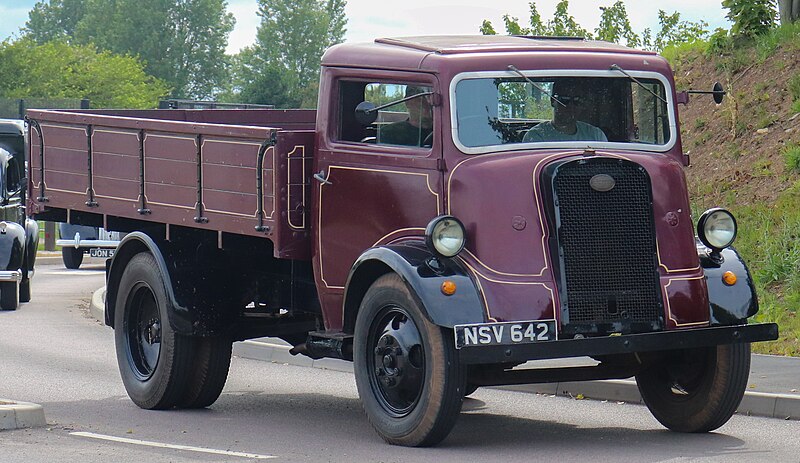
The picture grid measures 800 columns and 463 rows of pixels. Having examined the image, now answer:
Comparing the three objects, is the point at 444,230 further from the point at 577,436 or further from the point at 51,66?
the point at 51,66

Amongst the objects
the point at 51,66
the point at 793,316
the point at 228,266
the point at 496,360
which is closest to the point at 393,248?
the point at 496,360

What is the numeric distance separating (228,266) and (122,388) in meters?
2.09

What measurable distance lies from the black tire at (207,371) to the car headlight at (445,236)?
10.2ft

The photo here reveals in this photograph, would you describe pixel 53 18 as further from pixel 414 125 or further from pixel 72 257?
pixel 414 125

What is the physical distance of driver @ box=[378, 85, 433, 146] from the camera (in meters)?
9.72

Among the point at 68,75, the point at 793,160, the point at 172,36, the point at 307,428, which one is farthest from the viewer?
the point at 172,36

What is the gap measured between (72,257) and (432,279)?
23.5 meters

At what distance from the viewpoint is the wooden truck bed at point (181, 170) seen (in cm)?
1029

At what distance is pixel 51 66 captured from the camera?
8619cm

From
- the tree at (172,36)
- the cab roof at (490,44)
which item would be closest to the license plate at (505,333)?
the cab roof at (490,44)

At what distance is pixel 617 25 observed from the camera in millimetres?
33812

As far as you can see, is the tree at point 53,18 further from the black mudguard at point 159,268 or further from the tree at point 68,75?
the black mudguard at point 159,268

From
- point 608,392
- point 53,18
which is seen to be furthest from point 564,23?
point 53,18

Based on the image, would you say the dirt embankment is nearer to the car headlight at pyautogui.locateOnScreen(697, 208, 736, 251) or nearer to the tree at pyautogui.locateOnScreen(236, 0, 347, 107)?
the car headlight at pyautogui.locateOnScreen(697, 208, 736, 251)
